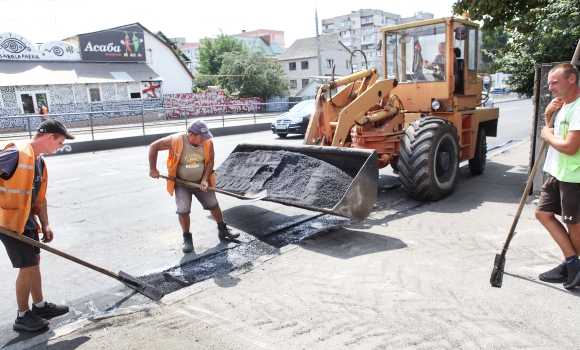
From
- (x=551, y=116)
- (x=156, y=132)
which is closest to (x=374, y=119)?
(x=551, y=116)

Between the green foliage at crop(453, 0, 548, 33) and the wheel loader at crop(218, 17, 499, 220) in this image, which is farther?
the green foliage at crop(453, 0, 548, 33)

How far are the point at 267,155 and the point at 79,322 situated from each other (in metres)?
3.72

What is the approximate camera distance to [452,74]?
26.1 feet

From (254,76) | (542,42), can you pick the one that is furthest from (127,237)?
(254,76)

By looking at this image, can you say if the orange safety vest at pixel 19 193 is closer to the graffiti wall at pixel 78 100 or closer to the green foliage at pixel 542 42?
the green foliage at pixel 542 42

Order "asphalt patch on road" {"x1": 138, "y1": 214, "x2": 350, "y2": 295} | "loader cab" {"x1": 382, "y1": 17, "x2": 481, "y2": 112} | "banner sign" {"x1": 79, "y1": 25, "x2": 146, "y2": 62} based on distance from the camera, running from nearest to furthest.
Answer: "asphalt patch on road" {"x1": 138, "y1": 214, "x2": 350, "y2": 295} → "loader cab" {"x1": 382, "y1": 17, "x2": 481, "y2": 112} → "banner sign" {"x1": 79, "y1": 25, "x2": 146, "y2": 62}

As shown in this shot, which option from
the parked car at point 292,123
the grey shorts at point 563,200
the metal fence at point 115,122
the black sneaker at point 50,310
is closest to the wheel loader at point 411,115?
the grey shorts at point 563,200

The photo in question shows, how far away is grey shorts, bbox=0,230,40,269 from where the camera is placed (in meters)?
3.53

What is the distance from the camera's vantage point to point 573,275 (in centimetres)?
399

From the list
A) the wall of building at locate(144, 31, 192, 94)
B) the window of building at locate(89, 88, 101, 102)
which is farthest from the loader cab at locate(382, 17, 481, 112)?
the wall of building at locate(144, 31, 192, 94)

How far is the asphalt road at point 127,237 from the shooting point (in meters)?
4.37

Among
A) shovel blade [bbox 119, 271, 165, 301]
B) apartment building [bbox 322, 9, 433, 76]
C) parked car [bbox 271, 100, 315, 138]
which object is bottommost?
shovel blade [bbox 119, 271, 165, 301]

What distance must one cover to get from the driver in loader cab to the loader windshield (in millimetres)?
4617

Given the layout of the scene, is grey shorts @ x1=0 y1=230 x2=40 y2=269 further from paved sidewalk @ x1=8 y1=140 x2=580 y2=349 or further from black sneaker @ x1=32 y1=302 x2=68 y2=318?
paved sidewalk @ x1=8 y1=140 x2=580 y2=349
